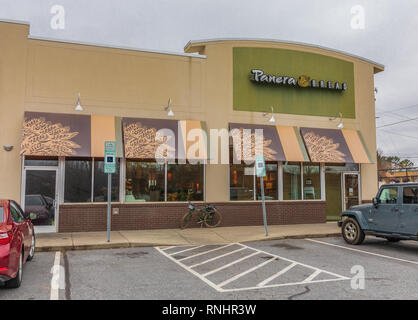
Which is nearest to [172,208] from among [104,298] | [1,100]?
[1,100]

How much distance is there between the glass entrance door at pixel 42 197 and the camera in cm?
1369

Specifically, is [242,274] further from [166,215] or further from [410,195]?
[166,215]

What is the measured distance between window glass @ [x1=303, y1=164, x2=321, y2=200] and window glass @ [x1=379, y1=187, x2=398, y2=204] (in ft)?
20.2

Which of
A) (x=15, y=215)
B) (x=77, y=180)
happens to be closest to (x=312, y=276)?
(x=15, y=215)

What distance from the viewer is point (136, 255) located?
1030 cm

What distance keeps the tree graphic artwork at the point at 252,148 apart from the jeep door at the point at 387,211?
5.44m

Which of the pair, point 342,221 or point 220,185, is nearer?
point 342,221

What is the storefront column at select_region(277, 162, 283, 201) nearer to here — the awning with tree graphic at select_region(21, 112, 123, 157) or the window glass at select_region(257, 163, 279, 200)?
the window glass at select_region(257, 163, 279, 200)

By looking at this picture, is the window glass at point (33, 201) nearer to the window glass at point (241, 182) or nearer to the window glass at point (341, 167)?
the window glass at point (241, 182)

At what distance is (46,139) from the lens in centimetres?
1347

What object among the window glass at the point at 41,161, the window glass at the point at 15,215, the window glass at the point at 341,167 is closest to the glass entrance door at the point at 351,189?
the window glass at the point at 341,167

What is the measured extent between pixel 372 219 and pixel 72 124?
34.6ft

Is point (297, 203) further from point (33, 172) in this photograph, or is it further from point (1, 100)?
point (1, 100)

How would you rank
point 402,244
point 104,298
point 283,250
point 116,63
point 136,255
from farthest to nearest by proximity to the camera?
1. point 116,63
2. point 402,244
3. point 283,250
4. point 136,255
5. point 104,298
